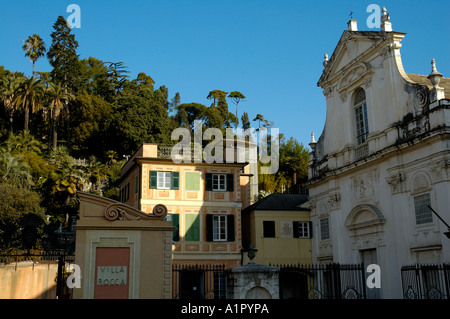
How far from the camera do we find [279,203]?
101 ft

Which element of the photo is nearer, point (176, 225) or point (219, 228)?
point (176, 225)

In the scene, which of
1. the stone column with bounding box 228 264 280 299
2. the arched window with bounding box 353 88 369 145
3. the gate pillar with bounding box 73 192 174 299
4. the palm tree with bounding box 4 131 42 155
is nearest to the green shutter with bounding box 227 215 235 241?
the arched window with bounding box 353 88 369 145

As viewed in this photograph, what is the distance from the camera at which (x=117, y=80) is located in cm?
6284

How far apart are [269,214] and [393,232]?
8.88 meters

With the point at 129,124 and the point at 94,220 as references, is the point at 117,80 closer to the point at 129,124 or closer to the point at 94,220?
the point at 129,124

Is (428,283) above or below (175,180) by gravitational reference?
below

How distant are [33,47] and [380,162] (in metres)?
48.2

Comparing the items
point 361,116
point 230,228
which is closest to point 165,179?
point 230,228

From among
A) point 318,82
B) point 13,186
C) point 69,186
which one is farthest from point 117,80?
point 318,82

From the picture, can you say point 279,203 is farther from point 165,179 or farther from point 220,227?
point 165,179

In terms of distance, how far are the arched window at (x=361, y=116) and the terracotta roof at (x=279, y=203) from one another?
6.41 meters

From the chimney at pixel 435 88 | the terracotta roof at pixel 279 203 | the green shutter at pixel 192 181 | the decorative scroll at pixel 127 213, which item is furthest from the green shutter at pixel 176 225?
the chimney at pixel 435 88

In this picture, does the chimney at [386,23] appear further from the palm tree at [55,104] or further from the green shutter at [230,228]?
the palm tree at [55,104]

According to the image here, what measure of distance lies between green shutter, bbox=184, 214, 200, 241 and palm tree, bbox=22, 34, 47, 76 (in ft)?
129
